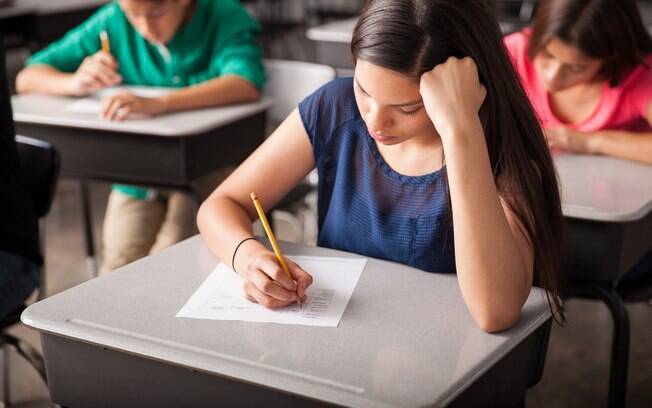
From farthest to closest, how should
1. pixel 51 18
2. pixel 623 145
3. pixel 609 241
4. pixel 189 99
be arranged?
pixel 51 18 < pixel 189 99 < pixel 623 145 < pixel 609 241

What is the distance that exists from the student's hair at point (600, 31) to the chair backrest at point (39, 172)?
1.20 meters

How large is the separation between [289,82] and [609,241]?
50.6 inches

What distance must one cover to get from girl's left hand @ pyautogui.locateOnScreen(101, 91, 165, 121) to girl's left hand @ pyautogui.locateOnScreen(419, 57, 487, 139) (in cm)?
125

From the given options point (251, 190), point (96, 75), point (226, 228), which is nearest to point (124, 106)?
point (96, 75)

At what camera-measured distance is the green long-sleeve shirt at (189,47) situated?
2.74 meters

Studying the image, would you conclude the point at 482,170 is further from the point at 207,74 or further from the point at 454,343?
the point at 207,74

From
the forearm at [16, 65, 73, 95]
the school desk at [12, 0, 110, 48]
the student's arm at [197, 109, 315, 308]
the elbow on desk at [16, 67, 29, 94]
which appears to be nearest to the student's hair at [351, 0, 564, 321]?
the student's arm at [197, 109, 315, 308]

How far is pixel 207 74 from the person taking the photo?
2779 millimetres

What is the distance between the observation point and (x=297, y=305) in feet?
4.39

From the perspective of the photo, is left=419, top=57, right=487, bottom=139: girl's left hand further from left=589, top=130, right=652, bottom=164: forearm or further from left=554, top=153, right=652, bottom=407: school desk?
left=589, top=130, right=652, bottom=164: forearm

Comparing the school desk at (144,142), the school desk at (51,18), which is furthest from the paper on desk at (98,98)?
the school desk at (51,18)

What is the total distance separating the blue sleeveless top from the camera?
5.00 ft

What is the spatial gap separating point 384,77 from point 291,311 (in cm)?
37

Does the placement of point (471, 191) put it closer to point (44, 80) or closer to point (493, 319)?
point (493, 319)
